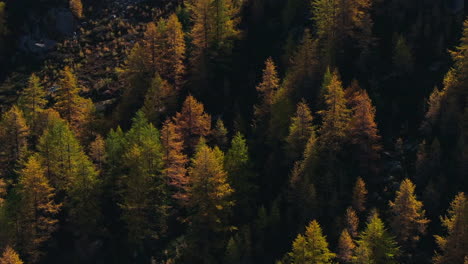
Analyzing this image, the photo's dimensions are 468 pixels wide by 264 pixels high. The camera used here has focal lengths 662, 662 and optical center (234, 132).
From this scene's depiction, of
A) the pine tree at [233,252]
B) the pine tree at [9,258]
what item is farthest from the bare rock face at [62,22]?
the pine tree at [233,252]

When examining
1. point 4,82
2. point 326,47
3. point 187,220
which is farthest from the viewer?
point 4,82

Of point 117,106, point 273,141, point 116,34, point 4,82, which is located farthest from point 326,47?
point 4,82

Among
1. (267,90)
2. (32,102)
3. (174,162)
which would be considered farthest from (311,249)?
(32,102)

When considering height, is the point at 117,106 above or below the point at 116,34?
below

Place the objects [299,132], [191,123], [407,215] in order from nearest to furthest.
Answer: [407,215] → [299,132] → [191,123]

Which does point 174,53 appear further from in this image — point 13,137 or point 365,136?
point 365,136

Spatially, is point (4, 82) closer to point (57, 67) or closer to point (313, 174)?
point (57, 67)

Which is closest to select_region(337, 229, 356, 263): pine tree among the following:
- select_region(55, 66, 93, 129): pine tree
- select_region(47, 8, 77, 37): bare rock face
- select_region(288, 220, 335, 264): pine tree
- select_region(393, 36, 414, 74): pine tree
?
select_region(288, 220, 335, 264): pine tree
